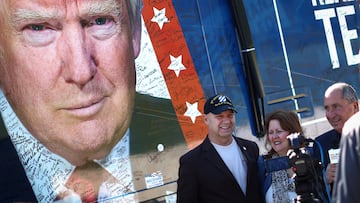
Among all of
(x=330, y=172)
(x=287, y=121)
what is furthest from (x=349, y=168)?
(x=287, y=121)

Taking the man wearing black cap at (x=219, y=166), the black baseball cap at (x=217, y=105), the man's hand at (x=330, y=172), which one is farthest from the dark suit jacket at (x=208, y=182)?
the man's hand at (x=330, y=172)

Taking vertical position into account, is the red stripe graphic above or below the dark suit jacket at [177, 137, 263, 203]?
above

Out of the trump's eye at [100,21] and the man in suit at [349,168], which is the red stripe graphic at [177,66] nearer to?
the trump's eye at [100,21]

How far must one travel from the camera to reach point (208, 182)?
4668mm

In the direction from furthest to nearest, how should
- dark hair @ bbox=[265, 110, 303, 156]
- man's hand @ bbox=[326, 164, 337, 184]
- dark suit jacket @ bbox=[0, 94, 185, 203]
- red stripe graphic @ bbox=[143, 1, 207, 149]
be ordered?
red stripe graphic @ bbox=[143, 1, 207, 149]
dark hair @ bbox=[265, 110, 303, 156]
man's hand @ bbox=[326, 164, 337, 184]
dark suit jacket @ bbox=[0, 94, 185, 203]

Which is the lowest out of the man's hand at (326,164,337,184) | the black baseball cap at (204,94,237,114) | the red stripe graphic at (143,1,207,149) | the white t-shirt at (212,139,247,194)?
the man's hand at (326,164,337,184)

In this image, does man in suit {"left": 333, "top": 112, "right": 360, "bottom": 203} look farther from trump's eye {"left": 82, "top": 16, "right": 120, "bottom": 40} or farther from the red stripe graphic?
the red stripe graphic

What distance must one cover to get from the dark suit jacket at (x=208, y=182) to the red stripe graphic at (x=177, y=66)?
46cm

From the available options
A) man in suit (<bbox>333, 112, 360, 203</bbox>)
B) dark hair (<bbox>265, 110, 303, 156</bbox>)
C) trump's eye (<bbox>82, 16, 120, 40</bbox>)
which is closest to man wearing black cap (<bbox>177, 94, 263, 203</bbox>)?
dark hair (<bbox>265, 110, 303, 156</bbox>)

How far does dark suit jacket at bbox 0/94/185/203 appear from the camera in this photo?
430cm

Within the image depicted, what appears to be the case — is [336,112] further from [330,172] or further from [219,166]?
→ [219,166]

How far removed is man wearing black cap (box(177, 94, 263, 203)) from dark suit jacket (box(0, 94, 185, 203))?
0.27 meters

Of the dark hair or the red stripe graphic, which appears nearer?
the dark hair

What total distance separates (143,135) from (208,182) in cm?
54
